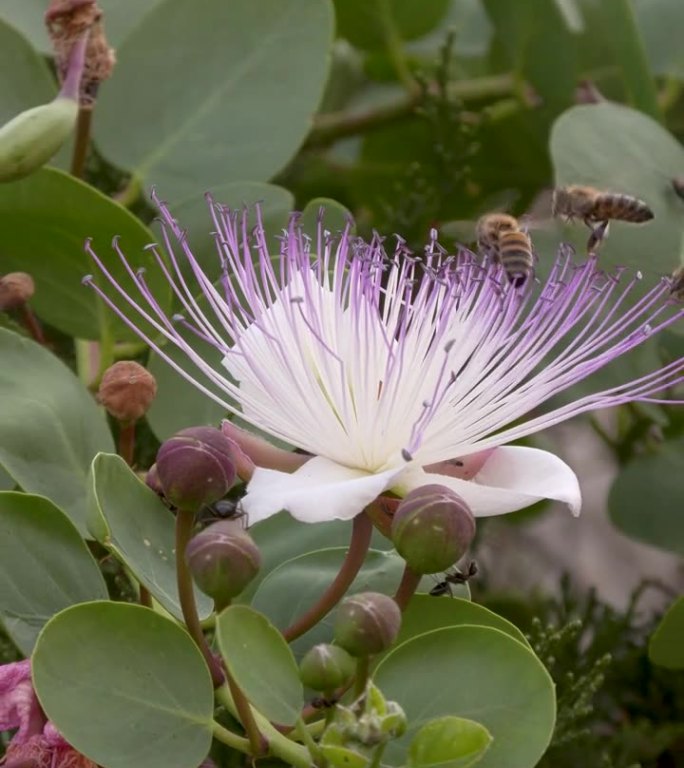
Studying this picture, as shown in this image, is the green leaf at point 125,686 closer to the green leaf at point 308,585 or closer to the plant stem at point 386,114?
the green leaf at point 308,585

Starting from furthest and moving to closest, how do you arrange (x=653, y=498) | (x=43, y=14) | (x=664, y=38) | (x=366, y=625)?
(x=664, y=38), (x=653, y=498), (x=43, y=14), (x=366, y=625)

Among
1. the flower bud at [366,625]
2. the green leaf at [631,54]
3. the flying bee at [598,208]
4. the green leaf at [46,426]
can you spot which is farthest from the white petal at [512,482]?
the green leaf at [631,54]

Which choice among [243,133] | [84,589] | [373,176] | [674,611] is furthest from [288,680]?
[373,176]

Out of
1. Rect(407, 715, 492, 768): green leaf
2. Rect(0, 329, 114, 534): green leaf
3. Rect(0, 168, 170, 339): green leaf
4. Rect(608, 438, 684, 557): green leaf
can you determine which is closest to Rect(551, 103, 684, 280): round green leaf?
Rect(608, 438, 684, 557): green leaf

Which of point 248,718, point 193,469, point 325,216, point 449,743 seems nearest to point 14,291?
point 325,216

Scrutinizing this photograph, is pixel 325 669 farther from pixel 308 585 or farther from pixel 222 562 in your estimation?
pixel 308 585

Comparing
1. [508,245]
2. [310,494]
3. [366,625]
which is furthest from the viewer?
[508,245]
